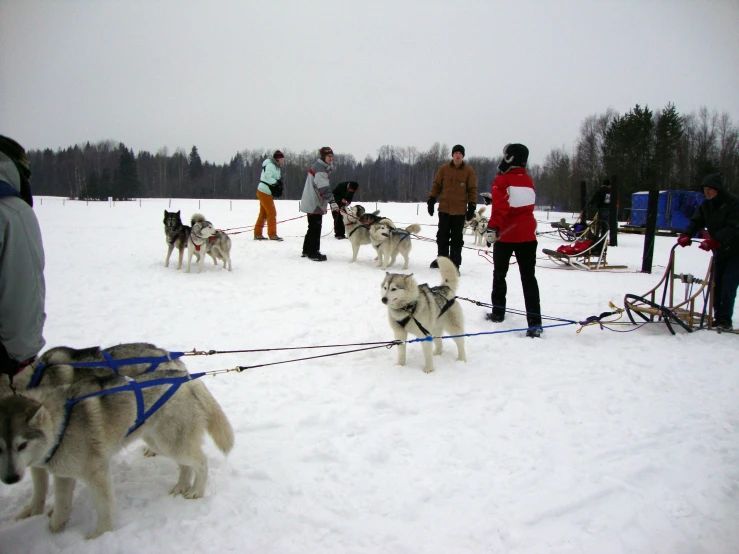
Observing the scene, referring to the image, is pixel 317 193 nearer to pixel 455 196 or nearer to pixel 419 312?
pixel 455 196

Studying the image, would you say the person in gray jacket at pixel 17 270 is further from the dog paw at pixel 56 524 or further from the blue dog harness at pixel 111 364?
the dog paw at pixel 56 524

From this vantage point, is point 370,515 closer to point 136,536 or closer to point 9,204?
point 136,536

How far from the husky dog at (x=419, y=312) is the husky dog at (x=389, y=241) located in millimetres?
4531

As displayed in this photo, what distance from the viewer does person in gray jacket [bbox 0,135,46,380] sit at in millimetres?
1838

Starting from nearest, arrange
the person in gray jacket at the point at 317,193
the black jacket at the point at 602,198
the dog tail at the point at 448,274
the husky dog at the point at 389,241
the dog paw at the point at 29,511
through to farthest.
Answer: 1. the dog paw at the point at 29,511
2. the dog tail at the point at 448,274
3. the person in gray jacket at the point at 317,193
4. the husky dog at the point at 389,241
5. the black jacket at the point at 602,198

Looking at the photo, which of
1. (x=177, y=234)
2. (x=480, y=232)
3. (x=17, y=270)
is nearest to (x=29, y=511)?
(x=17, y=270)

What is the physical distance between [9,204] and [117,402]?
1023 mm

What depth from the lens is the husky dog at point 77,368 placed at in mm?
2164

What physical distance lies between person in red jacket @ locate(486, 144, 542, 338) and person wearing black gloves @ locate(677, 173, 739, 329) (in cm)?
183

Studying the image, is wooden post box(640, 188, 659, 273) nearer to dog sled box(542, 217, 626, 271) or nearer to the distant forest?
dog sled box(542, 217, 626, 271)

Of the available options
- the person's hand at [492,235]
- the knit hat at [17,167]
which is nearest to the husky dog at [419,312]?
the person's hand at [492,235]

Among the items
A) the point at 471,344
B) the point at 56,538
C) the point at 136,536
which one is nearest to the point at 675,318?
the point at 471,344

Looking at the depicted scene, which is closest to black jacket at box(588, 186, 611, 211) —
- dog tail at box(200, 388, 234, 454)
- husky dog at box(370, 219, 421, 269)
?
husky dog at box(370, 219, 421, 269)

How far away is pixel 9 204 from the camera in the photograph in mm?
1858
